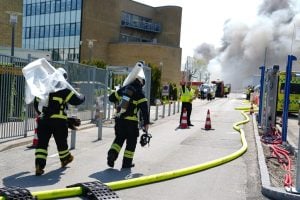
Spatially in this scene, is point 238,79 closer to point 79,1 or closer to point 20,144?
point 79,1

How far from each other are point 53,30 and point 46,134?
55.2m

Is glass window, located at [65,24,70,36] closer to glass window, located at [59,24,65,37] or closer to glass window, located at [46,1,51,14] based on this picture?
glass window, located at [59,24,65,37]

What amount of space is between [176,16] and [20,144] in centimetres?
6173

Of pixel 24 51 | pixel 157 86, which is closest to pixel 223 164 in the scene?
pixel 24 51

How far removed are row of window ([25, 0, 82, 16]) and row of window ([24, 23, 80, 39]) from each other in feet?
6.58

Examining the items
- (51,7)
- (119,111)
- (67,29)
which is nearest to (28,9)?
(51,7)

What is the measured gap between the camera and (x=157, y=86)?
123ft

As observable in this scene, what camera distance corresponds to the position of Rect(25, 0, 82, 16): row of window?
57.7 metres

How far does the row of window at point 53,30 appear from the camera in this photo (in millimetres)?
58141

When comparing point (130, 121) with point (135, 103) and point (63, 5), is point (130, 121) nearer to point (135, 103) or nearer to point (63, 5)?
point (135, 103)

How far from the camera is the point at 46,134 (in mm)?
7457

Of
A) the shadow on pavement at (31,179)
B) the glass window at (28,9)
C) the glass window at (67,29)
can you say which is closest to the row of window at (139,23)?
the glass window at (67,29)

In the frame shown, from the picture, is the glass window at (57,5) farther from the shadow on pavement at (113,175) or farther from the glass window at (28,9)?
the shadow on pavement at (113,175)

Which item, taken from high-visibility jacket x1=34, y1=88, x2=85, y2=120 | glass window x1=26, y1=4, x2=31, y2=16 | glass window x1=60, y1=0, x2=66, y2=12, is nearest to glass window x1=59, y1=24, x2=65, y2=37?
glass window x1=60, y1=0, x2=66, y2=12
